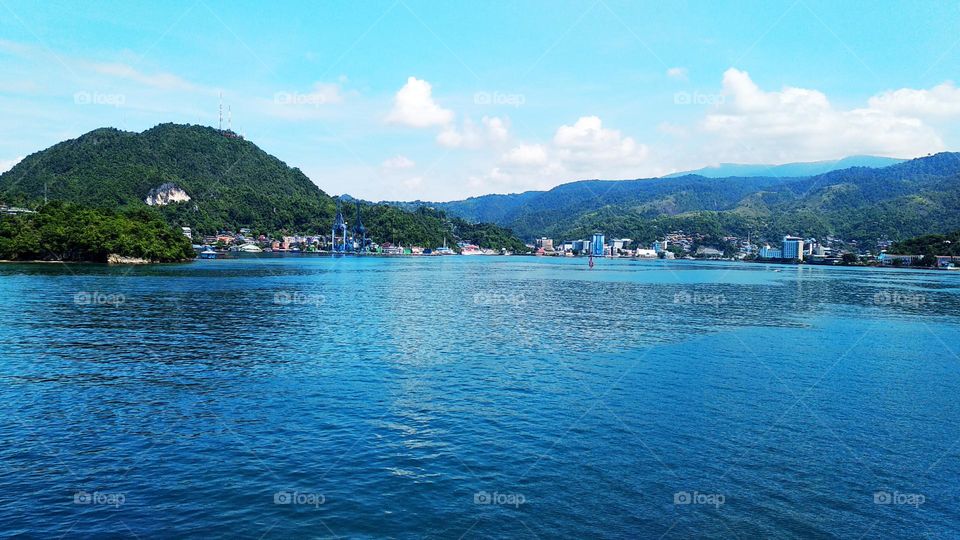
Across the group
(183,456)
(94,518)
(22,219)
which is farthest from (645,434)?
(22,219)

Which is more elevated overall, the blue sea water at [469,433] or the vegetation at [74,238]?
the vegetation at [74,238]

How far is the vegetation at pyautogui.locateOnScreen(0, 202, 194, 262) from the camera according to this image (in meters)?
117

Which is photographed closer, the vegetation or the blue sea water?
the blue sea water

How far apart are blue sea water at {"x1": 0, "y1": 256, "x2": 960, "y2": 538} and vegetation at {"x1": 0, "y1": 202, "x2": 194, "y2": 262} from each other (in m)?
85.5

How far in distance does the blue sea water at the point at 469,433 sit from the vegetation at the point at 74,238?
85.5m

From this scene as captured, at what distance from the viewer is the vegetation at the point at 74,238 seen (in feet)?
384

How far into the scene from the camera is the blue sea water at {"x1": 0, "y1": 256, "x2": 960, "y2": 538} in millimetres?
13945

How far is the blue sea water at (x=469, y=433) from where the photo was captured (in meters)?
13.9

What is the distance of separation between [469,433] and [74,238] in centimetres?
12632

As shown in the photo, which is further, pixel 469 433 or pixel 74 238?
pixel 74 238

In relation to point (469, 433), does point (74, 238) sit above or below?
above

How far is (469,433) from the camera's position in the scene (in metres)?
19.7

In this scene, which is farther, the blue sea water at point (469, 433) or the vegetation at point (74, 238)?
the vegetation at point (74, 238)

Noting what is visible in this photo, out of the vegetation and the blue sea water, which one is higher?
the vegetation
